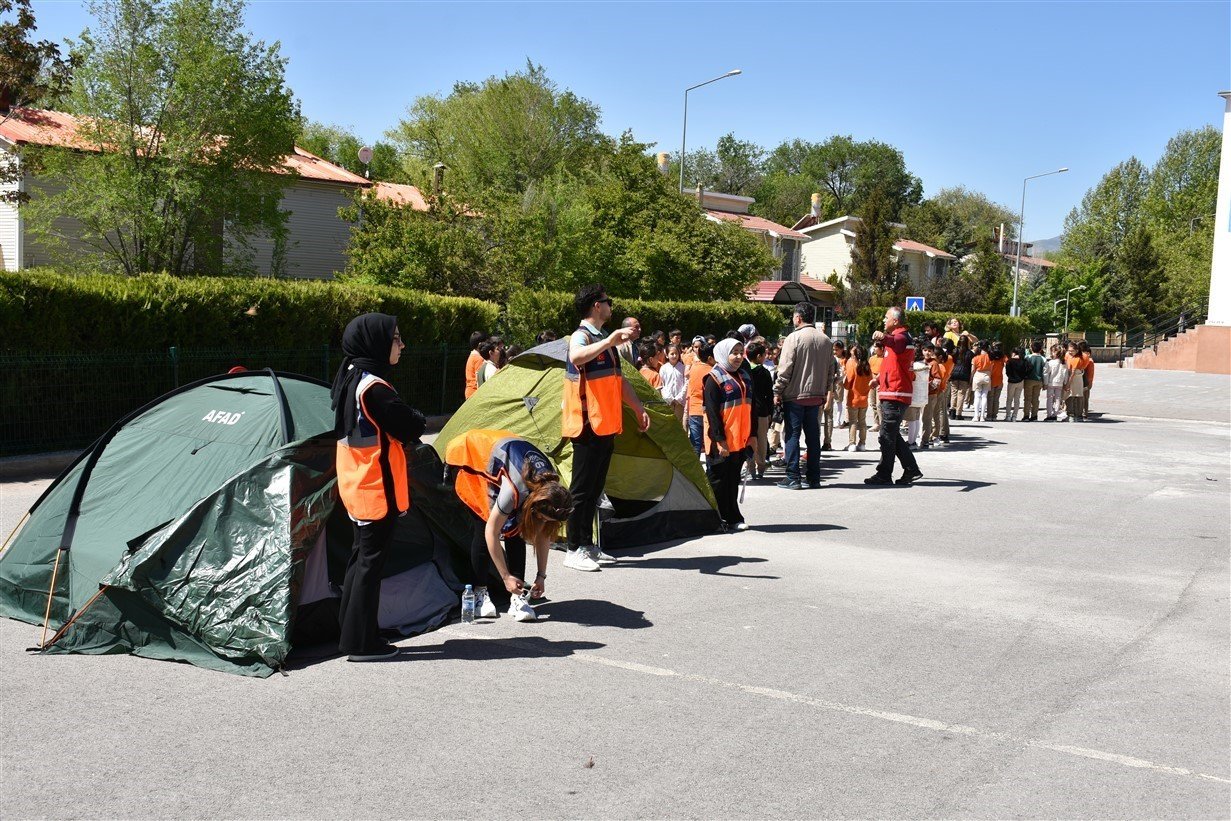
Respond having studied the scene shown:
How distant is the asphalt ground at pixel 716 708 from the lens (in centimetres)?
432

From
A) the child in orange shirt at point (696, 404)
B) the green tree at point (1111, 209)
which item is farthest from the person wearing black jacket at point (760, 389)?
the green tree at point (1111, 209)

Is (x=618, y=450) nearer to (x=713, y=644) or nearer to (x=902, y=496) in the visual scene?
(x=713, y=644)

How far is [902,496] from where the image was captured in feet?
40.9

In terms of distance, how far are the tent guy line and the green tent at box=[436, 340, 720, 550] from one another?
3.09 metres

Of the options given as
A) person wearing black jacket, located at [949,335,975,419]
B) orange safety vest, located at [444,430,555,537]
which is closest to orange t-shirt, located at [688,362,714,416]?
orange safety vest, located at [444,430,555,537]

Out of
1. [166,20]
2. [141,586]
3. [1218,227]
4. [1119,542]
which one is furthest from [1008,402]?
[1218,227]

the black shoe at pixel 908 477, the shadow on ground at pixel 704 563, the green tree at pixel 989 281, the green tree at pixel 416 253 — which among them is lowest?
the shadow on ground at pixel 704 563

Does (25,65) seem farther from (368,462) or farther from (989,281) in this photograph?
(989,281)

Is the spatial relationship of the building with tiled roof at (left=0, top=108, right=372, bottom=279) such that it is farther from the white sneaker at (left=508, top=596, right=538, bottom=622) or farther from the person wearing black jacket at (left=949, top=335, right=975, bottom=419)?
the white sneaker at (left=508, top=596, right=538, bottom=622)

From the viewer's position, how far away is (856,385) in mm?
16484

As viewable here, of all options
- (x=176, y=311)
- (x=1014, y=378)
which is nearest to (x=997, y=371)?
(x=1014, y=378)

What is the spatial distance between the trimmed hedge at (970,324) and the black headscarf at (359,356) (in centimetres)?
3378

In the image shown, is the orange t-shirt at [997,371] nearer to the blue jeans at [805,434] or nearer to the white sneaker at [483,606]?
the blue jeans at [805,434]

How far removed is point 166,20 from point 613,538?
24.4 meters
